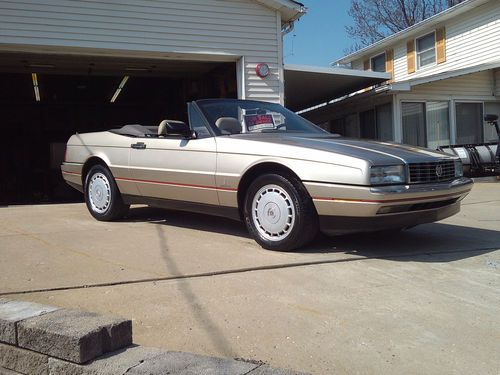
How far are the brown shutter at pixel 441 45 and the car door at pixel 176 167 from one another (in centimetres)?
1473

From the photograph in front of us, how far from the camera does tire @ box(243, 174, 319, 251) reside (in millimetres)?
4598

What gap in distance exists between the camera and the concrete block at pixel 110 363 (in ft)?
7.55

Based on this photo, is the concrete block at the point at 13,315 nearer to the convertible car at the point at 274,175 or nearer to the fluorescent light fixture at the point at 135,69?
the convertible car at the point at 274,175

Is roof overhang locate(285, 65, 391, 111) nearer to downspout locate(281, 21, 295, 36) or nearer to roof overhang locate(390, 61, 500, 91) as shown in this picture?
roof overhang locate(390, 61, 500, 91)

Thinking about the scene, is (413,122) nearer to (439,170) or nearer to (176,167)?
(439,170)

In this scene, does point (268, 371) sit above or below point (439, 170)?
below

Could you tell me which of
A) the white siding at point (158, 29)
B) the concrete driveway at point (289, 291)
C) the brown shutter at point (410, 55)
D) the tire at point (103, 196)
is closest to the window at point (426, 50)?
the brown shutter at point (410, 55)

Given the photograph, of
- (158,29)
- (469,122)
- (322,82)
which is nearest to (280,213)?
(158,29)

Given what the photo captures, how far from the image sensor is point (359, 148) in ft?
15.3

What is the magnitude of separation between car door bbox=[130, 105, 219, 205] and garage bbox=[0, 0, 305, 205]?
4.59m

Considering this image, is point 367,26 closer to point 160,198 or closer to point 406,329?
point 160,198

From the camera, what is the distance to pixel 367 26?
3184cm

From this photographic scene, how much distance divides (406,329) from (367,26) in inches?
1236

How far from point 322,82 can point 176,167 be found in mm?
9241
